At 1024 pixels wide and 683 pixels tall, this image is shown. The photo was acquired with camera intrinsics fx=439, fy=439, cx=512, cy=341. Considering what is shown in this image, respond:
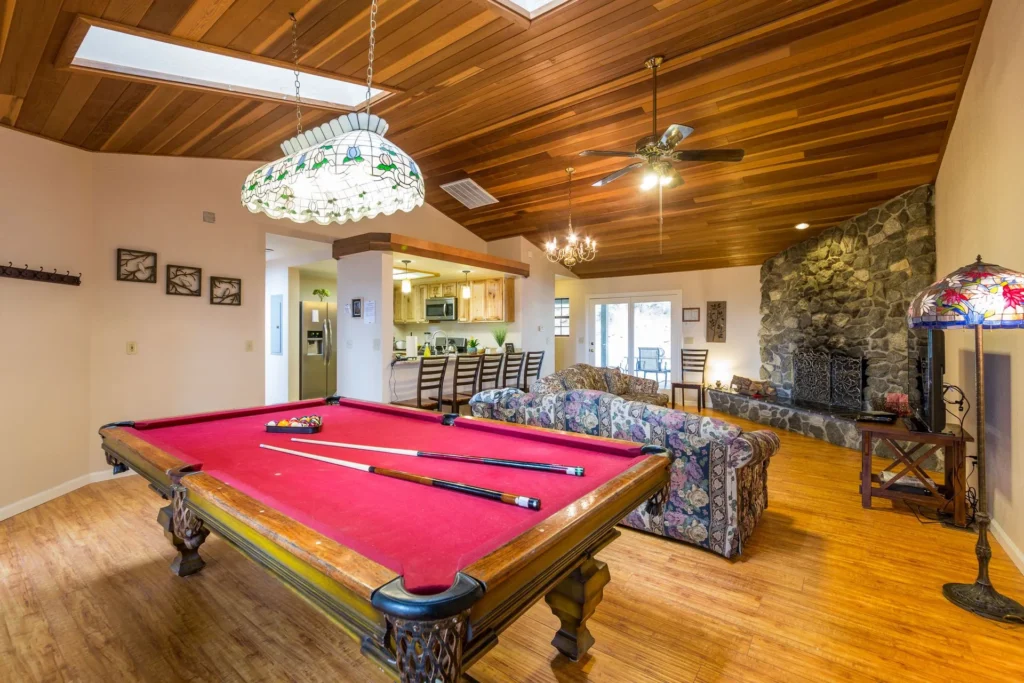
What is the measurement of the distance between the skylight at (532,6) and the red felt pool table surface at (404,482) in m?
2.47

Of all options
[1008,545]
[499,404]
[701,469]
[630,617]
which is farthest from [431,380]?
[1008,545]

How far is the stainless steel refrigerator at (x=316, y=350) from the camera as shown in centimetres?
656

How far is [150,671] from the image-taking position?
165cm

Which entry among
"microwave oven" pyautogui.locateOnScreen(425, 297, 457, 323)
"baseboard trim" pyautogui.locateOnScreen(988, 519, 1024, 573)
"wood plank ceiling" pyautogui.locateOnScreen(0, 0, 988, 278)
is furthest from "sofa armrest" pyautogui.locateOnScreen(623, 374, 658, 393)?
"baseboard trim" pyautogui.locateOnScreen(988, 519, 1024, 573)

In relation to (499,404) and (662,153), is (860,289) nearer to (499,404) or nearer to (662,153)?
(662,153)

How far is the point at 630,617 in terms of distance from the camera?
6.44 ft

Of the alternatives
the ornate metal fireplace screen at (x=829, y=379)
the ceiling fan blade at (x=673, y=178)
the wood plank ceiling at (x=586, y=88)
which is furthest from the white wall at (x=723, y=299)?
the ceiling fan blade at (x=673, y=178)

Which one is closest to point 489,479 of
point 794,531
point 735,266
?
point 794,531

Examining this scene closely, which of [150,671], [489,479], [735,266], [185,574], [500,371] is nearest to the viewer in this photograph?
[489,479]

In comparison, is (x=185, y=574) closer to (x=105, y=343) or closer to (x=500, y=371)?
(x=105, y=343)

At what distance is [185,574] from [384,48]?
329cm

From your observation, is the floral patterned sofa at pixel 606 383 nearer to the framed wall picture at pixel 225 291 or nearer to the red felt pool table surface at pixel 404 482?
the red felt pool table surface at pixel 404 482

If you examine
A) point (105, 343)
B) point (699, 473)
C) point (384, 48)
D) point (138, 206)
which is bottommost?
point (699, 473)

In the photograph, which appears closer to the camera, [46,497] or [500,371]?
[46,497]
